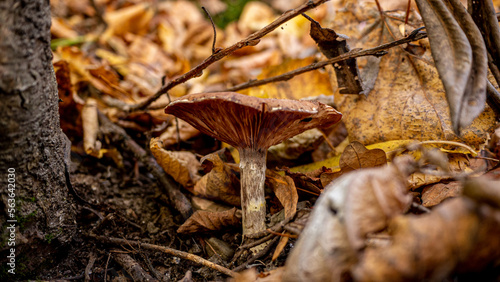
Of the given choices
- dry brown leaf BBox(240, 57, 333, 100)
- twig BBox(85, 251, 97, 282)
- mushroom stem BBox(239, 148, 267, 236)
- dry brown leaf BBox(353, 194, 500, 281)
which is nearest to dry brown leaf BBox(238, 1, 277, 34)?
dry brown leaf BBox(240, 57, 333, 100)

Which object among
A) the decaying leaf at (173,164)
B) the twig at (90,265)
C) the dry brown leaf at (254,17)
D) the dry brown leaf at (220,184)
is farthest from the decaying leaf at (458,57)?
the dry brown leaf at (254,17)

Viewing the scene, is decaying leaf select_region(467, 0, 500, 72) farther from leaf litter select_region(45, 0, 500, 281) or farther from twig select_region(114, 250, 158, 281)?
twig select_region(114, 250, 158, 281)

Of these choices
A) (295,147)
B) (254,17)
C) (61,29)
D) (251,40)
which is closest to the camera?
(251,40)

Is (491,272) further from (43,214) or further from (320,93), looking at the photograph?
(320,93)

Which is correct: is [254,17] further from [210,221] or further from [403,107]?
[210,221]

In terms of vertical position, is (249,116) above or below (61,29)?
below

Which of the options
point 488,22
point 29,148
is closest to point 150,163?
point 29,148
